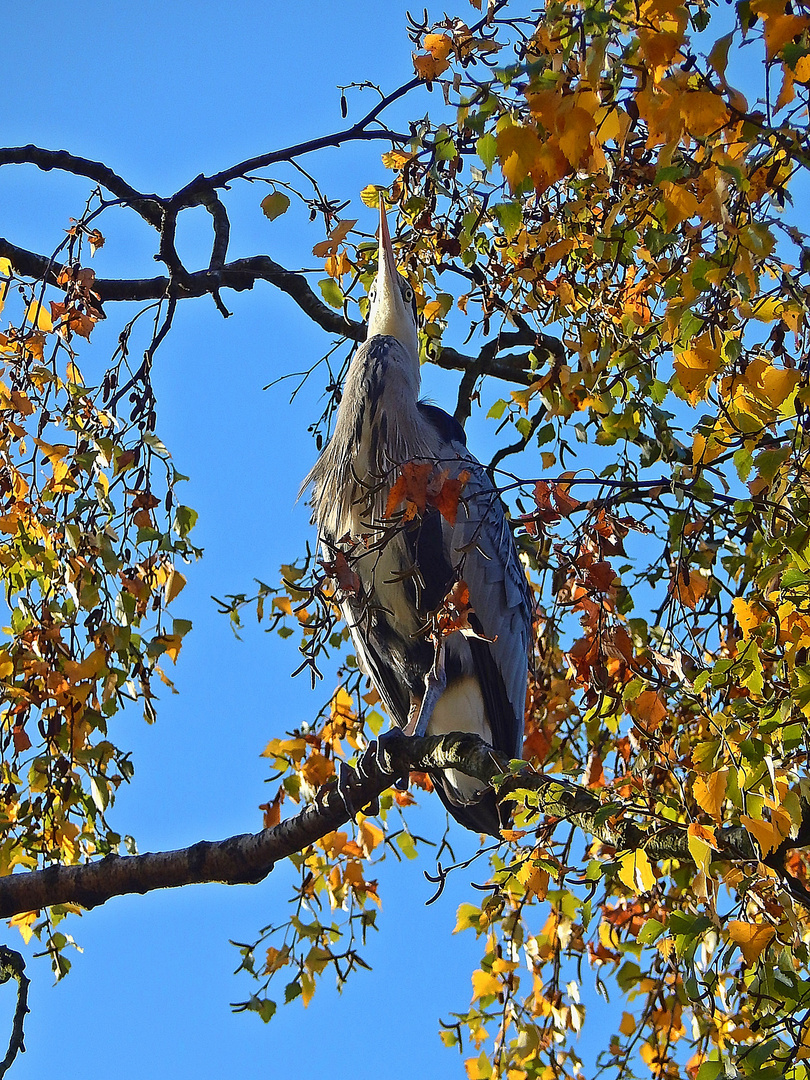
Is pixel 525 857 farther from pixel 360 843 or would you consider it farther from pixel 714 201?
pixel 714 201

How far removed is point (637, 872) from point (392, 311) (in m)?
2.77

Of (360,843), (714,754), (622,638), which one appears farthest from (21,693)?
(714,754)

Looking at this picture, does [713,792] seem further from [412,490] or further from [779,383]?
[412,490]

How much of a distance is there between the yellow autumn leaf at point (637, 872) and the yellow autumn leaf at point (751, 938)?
142 mm

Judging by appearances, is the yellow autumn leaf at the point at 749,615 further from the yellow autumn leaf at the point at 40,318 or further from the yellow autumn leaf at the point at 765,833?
the yellow autumn leaf at the point at 40,318

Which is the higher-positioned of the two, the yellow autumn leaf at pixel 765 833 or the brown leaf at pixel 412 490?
the brown leaf at pixel 412 490

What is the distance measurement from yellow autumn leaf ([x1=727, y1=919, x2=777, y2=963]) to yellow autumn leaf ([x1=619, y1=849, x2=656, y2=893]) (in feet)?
0.47

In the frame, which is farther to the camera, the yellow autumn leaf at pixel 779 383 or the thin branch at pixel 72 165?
the thin branch at pixel 72 165

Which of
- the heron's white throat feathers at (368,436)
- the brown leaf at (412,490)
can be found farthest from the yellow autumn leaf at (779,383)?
the heron's white throat feathers at (368,436)

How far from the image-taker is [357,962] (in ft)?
9.42

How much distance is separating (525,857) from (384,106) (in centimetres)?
165

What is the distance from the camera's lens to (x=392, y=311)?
13.2 feet

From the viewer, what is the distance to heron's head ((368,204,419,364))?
401 cm

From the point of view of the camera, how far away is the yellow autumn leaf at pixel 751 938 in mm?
1497
